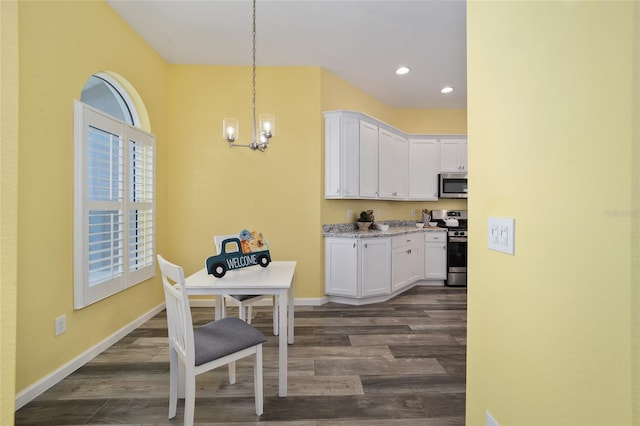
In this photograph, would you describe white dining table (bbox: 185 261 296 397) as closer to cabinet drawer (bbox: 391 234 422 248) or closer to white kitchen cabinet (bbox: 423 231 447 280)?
cabinet drawer (bbox: 391 234 422 248)

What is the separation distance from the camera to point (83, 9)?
2273 mm

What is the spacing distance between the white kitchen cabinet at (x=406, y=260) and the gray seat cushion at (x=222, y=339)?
256 cm

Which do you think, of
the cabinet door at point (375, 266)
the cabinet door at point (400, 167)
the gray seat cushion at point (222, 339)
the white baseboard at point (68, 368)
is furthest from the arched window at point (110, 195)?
the cabinet door at point (400, 167)

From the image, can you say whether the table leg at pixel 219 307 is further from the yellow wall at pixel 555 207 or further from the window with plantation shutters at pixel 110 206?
the yellow wall at pixel 555 207

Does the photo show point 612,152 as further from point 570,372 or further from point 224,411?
point 224,411

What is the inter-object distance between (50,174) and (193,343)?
1.64 meters

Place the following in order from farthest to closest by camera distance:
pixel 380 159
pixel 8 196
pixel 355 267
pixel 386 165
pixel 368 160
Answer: pixel 386 165, pixel 380 159, pixel 368 160, pixel 355 267, pixel 8 196

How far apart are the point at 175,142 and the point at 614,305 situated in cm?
398

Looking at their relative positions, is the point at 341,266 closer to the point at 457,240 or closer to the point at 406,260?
the point at 406,260

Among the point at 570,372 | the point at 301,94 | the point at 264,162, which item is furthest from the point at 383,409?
the point at 301,94

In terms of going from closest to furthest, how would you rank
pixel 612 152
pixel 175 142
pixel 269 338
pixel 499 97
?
pixel 612 152
pixel 499 97
pixel 269 338
pixel 175 142

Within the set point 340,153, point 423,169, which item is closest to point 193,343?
point 340,153

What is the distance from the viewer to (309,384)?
2.00 meters

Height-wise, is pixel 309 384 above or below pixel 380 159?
below
